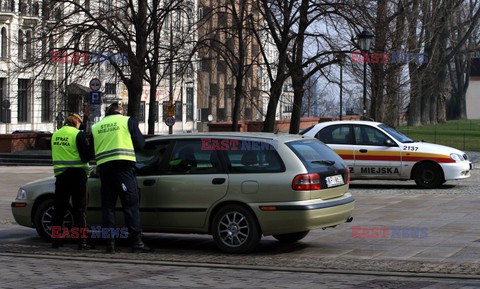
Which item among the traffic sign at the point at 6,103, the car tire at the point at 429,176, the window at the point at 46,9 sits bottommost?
the car tire at the point at 429,176

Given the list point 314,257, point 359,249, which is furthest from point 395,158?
point 314,257

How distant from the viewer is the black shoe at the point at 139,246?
37.1 feet

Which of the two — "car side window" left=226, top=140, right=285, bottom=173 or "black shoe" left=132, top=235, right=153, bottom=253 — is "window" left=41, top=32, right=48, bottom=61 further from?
"car side window" left=226, top=140, right=285, bottom=173

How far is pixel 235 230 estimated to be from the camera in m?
11.1

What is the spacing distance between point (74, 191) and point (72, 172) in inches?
9.6

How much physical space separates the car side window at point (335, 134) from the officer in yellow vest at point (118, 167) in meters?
10.2

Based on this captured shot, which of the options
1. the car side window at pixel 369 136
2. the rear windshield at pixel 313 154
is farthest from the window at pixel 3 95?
the rear windshield at pixel 313 154

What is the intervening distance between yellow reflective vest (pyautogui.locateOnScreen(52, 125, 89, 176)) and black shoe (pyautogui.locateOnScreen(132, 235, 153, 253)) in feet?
3.77

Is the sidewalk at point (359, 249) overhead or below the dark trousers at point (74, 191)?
below

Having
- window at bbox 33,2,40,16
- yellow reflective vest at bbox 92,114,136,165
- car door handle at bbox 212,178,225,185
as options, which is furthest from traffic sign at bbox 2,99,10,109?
car door handle at bbox 212,178,225,185

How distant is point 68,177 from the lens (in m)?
11.5

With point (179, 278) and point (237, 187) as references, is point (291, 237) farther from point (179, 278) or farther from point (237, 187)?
point (179, 278)

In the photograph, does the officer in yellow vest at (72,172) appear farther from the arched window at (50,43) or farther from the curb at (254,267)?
the arched window at (50,43)

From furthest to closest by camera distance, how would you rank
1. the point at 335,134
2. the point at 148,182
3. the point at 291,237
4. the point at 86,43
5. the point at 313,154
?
the point at 86,43, the point at 335,134, the point at 291,237, the point at 148,182, the point at 313,154
